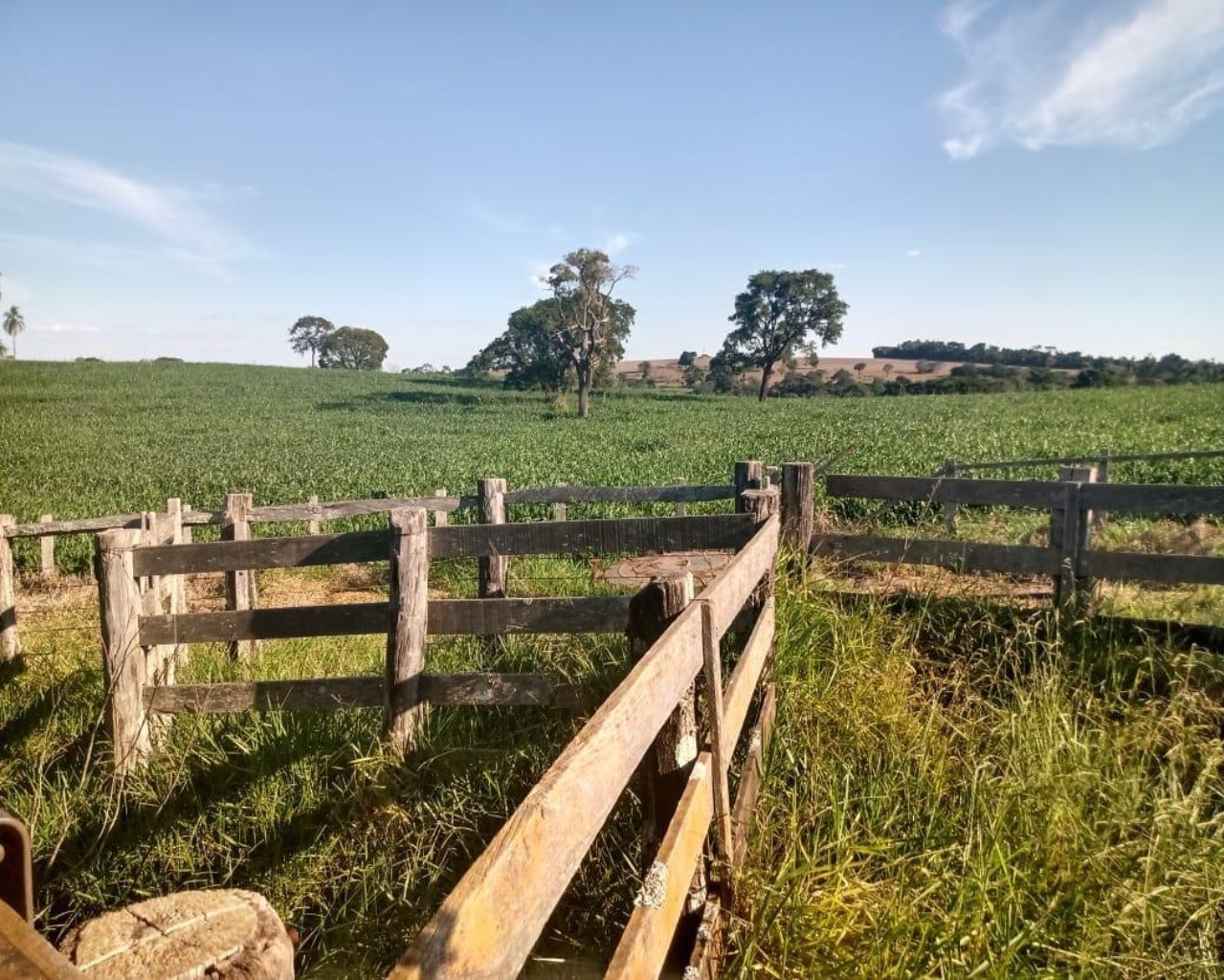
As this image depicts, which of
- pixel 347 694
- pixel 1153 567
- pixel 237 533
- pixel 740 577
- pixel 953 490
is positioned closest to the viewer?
pixel 740 577

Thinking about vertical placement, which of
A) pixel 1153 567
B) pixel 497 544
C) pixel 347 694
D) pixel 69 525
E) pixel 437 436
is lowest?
pixel 347 694

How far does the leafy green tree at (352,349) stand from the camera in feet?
448

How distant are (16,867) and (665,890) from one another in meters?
1.14

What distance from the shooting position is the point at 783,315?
295 feet

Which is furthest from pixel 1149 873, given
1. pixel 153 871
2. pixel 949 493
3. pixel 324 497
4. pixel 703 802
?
pixel 324 497

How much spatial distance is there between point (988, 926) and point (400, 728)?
267cm

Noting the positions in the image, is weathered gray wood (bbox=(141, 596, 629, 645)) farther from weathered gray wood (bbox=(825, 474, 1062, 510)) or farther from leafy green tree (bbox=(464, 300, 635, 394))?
leafy green tree (bbox=(464, 300, 635, 394))

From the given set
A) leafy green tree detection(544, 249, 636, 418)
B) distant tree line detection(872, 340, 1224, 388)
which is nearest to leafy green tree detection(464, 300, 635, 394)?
leafy green tree detection(544, 249, 636, 418)

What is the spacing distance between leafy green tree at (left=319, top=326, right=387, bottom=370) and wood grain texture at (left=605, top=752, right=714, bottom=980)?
14090cm

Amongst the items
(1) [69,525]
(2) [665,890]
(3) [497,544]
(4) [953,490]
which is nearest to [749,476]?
(4) [953,490]

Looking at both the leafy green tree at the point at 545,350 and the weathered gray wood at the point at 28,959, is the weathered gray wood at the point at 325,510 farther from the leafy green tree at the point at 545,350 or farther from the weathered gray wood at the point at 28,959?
the leafy green tree at the point at 545,350

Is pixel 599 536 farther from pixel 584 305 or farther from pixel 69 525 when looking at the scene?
pixel 584 305

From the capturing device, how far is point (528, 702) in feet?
13.2

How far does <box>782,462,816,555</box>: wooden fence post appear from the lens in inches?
222
